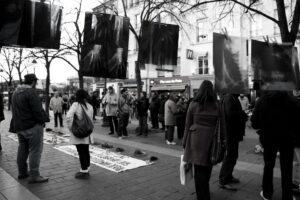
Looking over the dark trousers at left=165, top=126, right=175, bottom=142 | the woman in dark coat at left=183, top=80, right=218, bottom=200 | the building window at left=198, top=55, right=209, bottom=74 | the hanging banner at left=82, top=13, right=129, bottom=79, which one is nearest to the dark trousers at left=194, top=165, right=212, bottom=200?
the woman in dark coat at left=183, top=80, right=218, bottom=200

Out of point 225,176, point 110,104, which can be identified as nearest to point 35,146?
point 225,176

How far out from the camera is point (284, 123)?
396 cm

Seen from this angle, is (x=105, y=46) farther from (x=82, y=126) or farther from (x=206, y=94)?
(x=206, y=94)

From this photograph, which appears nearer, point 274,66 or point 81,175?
point 274,66

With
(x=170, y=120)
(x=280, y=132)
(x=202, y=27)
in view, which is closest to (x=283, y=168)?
(x=280, y=132)

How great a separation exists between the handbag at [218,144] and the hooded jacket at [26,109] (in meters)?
3.26

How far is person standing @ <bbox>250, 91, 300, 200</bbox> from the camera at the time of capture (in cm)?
392

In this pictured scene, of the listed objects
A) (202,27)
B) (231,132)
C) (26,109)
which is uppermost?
(202,27)

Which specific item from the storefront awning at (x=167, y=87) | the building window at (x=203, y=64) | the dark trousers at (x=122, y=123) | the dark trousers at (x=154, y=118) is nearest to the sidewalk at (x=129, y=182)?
the dark trousers at (x=122, y=123)

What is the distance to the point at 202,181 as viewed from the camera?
140 inches

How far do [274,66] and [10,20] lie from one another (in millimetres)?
4688

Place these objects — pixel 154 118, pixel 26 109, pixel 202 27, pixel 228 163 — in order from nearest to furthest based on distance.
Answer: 1. pixel 228 163
2. pixel 26 109
3. pixel 154 118
4. pixel 202 27

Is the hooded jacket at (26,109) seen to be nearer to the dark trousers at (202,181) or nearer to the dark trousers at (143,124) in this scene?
the dark trousers at (202,181)

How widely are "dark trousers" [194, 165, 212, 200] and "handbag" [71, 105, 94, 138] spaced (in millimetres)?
2519
